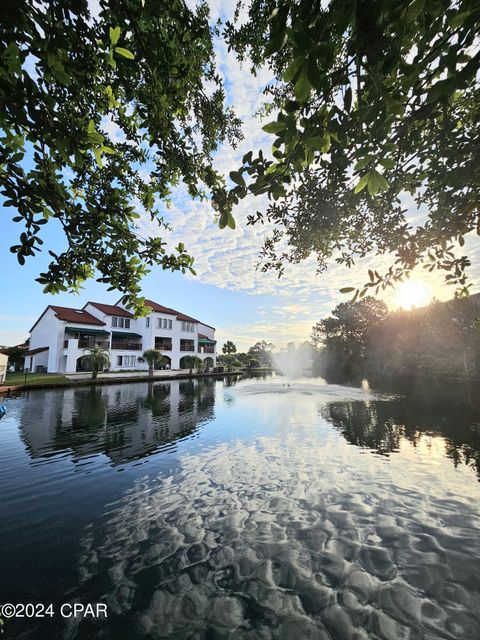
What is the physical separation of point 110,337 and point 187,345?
14015 millimetres

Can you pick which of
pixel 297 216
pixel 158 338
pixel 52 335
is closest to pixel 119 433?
pixel 297 216

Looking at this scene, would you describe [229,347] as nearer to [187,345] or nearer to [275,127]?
[187,345]

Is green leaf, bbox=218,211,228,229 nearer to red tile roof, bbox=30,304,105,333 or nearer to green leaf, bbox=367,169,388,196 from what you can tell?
green leaf, bbox=367,169,388,196

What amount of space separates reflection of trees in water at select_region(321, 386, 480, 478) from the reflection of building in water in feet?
25.2

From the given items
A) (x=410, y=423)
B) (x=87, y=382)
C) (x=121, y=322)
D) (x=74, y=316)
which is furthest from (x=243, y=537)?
(x=121, y=322)

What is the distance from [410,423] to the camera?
47.0 ft

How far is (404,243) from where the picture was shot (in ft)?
13.9

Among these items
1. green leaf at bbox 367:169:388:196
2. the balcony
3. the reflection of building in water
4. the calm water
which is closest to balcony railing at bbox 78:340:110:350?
the reflection of building in water

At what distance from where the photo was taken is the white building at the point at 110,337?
116ft

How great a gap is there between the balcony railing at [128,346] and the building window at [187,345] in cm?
793

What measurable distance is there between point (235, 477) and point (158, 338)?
40.8 m

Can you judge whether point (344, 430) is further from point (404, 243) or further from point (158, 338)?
point (158, 338)

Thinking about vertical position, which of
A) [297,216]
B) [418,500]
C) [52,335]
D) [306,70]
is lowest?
[418,500]

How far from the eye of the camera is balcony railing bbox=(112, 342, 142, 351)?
133 feet
